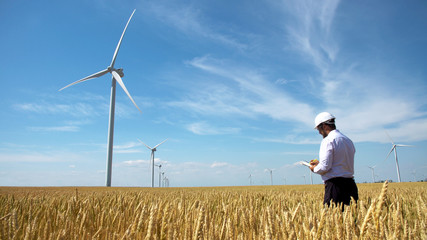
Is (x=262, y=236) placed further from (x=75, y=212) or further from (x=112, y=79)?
(x=112, y=79)

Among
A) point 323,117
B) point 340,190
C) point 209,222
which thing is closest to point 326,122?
point 323,117

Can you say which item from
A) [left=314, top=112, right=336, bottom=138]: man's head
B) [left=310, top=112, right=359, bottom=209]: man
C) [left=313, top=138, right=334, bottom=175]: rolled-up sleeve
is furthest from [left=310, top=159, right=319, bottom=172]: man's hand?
[left=314, top=112, right=336, bottom=138]: man's head

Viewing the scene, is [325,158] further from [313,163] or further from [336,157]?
[313,163]

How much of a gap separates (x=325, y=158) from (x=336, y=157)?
214 millimetres

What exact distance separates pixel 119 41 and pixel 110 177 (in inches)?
718

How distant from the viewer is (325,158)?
13.7 ft

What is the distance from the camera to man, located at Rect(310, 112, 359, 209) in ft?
13.7

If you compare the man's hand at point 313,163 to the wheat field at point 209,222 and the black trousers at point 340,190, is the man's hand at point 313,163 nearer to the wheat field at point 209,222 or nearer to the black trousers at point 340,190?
the black trousers at point 340,190

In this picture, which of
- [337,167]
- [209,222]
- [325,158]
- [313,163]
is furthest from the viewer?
[313,163]

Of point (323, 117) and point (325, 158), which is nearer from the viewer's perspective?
point (325, 158)

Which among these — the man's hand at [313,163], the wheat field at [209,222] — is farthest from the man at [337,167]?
the wheat field at [209,222]

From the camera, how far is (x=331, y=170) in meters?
4.35

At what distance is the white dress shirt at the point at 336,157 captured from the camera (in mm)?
4176

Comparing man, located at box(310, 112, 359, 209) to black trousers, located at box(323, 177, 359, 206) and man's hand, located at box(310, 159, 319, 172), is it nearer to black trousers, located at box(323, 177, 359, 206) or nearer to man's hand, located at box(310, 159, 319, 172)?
black trousers, located at box(323, 177, 359, 206)
